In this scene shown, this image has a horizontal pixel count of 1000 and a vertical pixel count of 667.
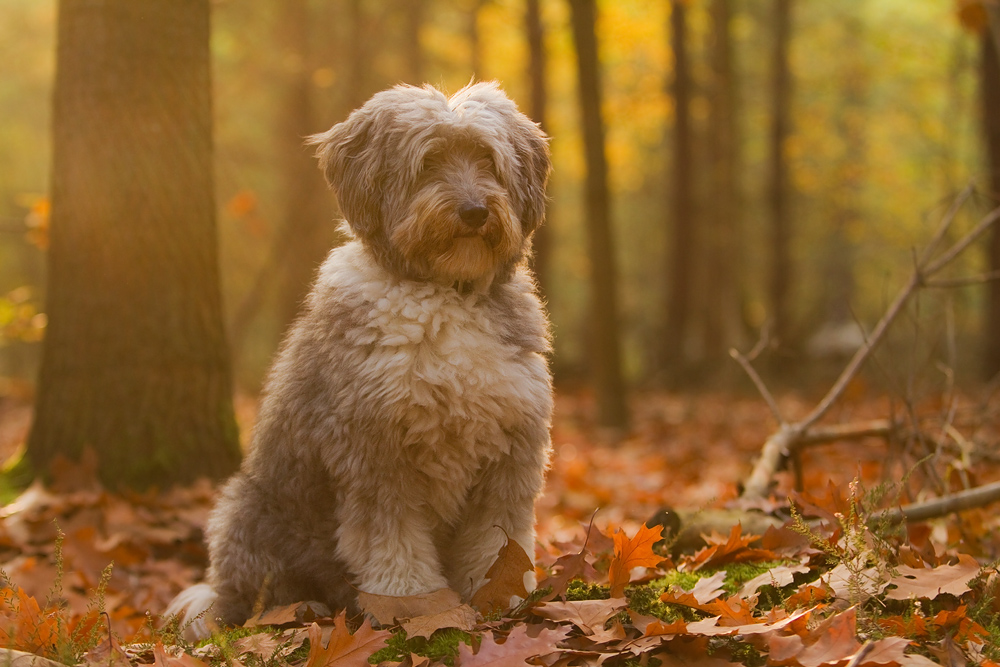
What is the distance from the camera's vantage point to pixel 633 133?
82.5 ft

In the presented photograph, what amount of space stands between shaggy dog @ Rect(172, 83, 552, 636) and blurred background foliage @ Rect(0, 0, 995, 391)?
4.26 metres

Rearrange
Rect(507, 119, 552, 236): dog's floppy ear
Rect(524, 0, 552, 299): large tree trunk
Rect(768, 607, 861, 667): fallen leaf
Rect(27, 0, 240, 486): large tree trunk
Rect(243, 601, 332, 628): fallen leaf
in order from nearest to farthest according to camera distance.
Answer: Rect(768, 607, 861, 667): fallen leaf, Rect(243, 601, 332, 628): fallen leaf, Rect(507, 119, 552, 236): dog's floppy ear, Rect(27, 0, 240, 486): large tree trunk, Rect(524, 0, 552, 299): large tree trunk

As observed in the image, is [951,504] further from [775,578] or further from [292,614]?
[292,614]

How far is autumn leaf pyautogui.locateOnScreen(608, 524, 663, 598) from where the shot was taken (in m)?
3.01

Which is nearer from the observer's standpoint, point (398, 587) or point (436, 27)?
point (398, 587)

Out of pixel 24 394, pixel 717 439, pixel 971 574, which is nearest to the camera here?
pixel 971 574

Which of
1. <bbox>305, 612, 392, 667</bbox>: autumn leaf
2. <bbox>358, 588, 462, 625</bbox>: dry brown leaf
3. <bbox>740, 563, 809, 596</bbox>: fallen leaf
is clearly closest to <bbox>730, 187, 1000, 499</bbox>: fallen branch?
<bbox>740, 563, 809, 596</bbox>: fallen leaf

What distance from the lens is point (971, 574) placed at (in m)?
2.92

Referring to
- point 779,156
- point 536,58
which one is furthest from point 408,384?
point 779,156

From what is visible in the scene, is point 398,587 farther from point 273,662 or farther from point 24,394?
point 24,394

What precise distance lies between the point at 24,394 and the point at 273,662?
13084mm

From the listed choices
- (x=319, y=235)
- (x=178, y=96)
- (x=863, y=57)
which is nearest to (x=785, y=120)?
(x=863, y=57)

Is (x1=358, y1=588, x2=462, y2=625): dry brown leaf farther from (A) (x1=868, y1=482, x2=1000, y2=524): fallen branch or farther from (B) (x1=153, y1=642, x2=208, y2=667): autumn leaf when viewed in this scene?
(A) (x1=868, y1=482, x2=1000, y2=524): fallen branch

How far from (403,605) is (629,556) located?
32.5 inches
